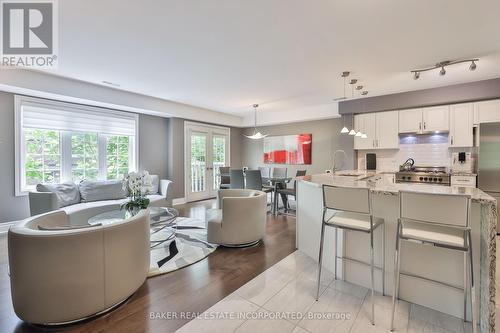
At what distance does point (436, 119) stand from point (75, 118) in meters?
6.97

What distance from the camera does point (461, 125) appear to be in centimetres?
416

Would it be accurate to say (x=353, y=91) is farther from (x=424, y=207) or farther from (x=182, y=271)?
(x=182, y=271)

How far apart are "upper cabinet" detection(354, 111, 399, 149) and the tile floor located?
3657 millimetres

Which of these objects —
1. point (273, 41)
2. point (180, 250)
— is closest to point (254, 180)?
point (180, 250)

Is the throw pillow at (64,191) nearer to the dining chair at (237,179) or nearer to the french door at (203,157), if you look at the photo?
the french door at (203,157)

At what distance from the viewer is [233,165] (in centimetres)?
772

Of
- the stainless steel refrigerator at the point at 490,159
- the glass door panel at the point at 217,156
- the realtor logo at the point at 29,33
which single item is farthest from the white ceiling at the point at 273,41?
the glass door panel at the point at 217,156

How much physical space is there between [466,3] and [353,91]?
2664 millimetres

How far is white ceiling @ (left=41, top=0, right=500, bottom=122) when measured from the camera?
82.0 inches

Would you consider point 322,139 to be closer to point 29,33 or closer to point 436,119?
point 436,119

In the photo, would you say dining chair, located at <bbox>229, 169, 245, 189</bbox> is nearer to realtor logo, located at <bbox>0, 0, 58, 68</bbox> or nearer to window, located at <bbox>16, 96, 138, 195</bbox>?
window, located at <bbox>16, 96, 138, 195</bbox>

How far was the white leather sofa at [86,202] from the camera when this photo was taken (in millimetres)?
3348

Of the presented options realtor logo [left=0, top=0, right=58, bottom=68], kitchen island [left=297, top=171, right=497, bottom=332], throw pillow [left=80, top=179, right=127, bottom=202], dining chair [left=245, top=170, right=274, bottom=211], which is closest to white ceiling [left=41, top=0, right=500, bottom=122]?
realtor logo [left=0, top=0, right=58, bottom=68]

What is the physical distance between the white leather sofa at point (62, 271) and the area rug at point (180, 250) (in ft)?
2.38
